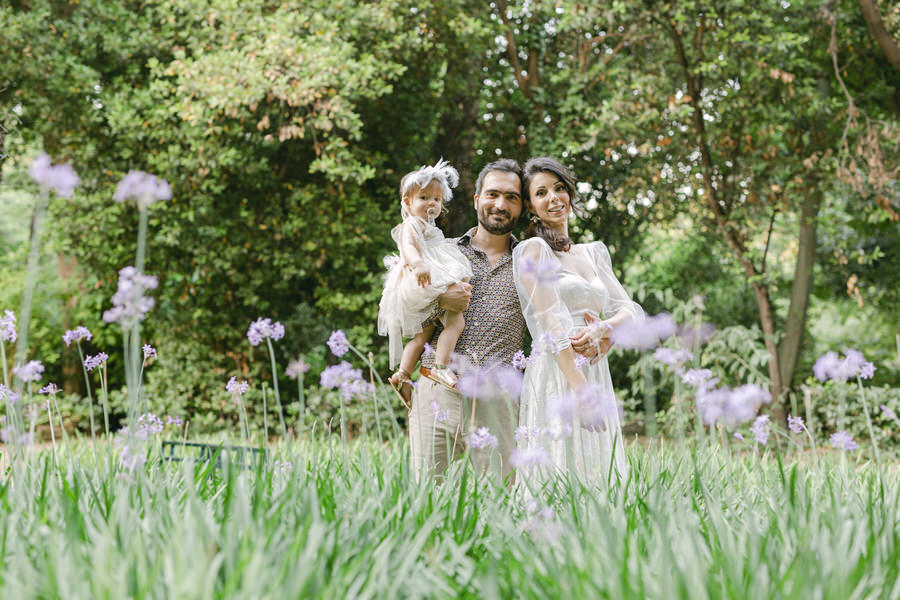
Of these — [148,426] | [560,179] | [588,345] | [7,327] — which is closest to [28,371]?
[7,327]

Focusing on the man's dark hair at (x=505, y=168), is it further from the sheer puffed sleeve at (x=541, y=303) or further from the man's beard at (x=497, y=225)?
Answer: the sheer puffed sleeve at (x=541, y=303)

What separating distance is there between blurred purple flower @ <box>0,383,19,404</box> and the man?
149 centimetres

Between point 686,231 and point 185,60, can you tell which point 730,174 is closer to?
point 686,231

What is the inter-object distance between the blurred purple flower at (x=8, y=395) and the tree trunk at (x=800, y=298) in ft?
26.9

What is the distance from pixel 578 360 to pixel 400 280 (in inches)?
37.9

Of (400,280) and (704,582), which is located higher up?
(400,280)

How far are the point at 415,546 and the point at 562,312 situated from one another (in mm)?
1526

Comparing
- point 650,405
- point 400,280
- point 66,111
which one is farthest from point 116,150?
point 650,405

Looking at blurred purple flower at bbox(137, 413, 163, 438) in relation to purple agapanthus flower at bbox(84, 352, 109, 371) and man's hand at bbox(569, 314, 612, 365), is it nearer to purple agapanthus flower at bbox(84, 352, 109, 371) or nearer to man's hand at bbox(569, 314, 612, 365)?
purple agapanthus flower at bbox(84, 352, 109, 371)

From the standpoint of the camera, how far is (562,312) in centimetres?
302

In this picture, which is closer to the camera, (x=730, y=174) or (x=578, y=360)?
(x=578, y=360)

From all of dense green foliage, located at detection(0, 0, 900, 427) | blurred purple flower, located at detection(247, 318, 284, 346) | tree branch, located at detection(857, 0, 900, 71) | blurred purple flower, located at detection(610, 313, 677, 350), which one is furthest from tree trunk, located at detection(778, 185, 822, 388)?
blurred purple flower, located at detection(247, 318, 284, 346)

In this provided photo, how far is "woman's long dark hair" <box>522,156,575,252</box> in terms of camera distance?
10.4ft

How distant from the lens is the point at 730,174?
8547 mm
